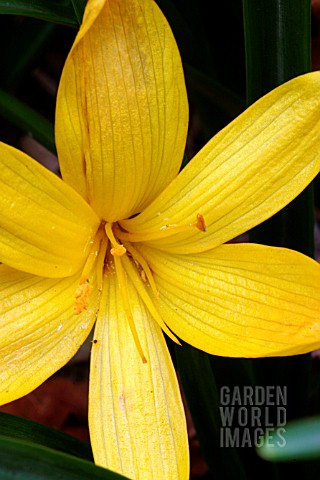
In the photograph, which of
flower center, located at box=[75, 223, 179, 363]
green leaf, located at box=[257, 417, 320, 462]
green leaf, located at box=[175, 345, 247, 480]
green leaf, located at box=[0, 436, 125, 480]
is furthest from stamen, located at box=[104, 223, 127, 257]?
green leaf, located at box=[257, 417, 320, 462]

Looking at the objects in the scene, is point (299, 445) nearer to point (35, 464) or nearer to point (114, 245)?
point (35, 464)

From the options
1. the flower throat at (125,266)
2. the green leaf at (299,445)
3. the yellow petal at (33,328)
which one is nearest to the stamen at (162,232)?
the flower throat at (125,266)

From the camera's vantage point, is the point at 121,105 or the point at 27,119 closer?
the point at 121,105

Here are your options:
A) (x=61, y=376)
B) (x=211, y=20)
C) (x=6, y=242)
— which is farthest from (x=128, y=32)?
(x=61, y=376)

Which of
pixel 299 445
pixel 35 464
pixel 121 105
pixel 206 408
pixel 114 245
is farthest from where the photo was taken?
pixel 206 408

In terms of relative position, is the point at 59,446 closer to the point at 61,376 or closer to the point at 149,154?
the point at 149,154

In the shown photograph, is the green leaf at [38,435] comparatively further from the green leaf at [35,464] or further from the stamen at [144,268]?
the stamen at [144,268]

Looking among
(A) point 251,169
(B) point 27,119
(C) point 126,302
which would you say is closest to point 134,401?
(C) point 126,302

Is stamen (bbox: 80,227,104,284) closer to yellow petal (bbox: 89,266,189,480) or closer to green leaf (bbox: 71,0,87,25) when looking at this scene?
yellow petal (bbox: 89,266,189,480)
